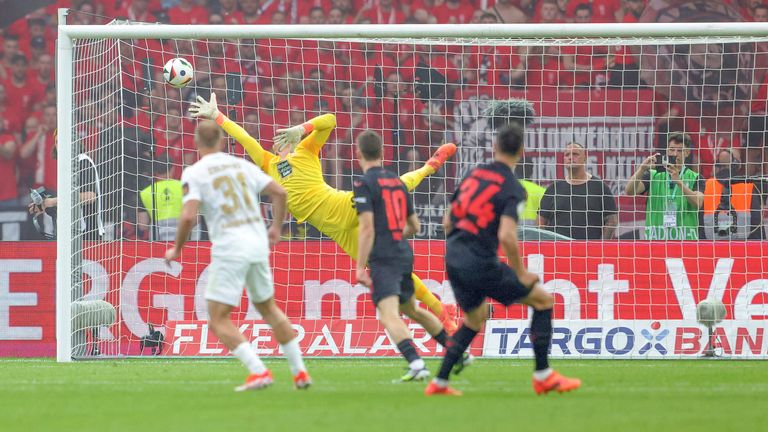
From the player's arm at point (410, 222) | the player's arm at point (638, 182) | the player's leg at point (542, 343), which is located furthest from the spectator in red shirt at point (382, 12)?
the player's leg at point (542, 343)

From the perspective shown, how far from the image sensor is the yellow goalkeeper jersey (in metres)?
12.0

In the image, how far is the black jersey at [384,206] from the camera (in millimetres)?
9602

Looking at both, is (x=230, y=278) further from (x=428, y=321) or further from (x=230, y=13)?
(x=230, y=13)

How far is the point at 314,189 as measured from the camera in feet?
39.7

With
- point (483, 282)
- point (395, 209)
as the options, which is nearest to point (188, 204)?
point (395, 209)

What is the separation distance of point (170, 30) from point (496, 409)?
689cm

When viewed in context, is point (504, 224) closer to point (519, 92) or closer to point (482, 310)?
point (482, 310)

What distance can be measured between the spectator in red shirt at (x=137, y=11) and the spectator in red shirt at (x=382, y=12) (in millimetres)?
3190

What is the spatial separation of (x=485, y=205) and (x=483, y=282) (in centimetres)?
51

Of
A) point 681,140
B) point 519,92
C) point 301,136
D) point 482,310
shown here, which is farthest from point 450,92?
point 482,310

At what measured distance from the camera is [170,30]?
13.1 meters

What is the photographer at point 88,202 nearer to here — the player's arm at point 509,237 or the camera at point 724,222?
the player's arm at point 509,237

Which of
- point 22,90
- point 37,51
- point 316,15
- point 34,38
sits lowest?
point 22,90

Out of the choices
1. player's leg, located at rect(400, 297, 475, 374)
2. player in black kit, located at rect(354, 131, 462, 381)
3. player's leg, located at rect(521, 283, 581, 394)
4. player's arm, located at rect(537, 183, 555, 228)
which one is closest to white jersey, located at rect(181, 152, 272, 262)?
player in black kit, located at rect(354, 131, 462, 381)
